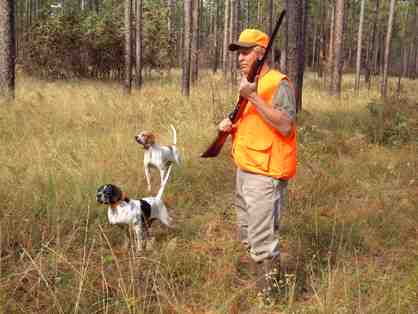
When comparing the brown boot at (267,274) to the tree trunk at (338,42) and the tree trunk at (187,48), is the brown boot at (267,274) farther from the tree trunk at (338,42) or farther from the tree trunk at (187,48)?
the tree trunk at (338,42)

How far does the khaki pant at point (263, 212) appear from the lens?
318 cm

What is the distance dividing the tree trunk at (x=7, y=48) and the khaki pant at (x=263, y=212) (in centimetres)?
828

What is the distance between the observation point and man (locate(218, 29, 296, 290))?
314cm

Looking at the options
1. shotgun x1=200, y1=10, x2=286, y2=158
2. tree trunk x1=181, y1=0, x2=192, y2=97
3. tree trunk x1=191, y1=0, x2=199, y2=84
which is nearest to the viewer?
shotgun x1=200, y1=10, x2=286, y2=158

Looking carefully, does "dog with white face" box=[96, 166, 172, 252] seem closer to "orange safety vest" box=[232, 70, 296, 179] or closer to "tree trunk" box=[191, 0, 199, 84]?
"orange safety vest" box=[232, 70, 296, 179]

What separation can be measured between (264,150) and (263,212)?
432mm

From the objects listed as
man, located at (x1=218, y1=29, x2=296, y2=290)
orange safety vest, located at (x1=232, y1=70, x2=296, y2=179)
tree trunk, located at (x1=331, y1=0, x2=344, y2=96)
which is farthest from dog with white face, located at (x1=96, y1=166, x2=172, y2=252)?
tree trunk, located at (x1=331, y1=0, x2=344, y2=96)

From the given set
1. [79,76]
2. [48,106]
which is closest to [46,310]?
[48,106]

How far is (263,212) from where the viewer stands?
125 inches

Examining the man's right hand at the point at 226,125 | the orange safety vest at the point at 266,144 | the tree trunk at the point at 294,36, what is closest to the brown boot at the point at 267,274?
the orange safety vest at the point at 266,144

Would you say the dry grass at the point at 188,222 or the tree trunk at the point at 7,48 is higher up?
the tree trunk at the point at 7,48

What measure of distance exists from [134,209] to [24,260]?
994 millimetres

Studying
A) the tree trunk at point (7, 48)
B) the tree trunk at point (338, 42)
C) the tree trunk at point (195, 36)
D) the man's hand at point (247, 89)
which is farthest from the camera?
the tree trunk at point (195, 36)

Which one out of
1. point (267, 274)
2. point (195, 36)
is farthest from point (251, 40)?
point (195, 36)
